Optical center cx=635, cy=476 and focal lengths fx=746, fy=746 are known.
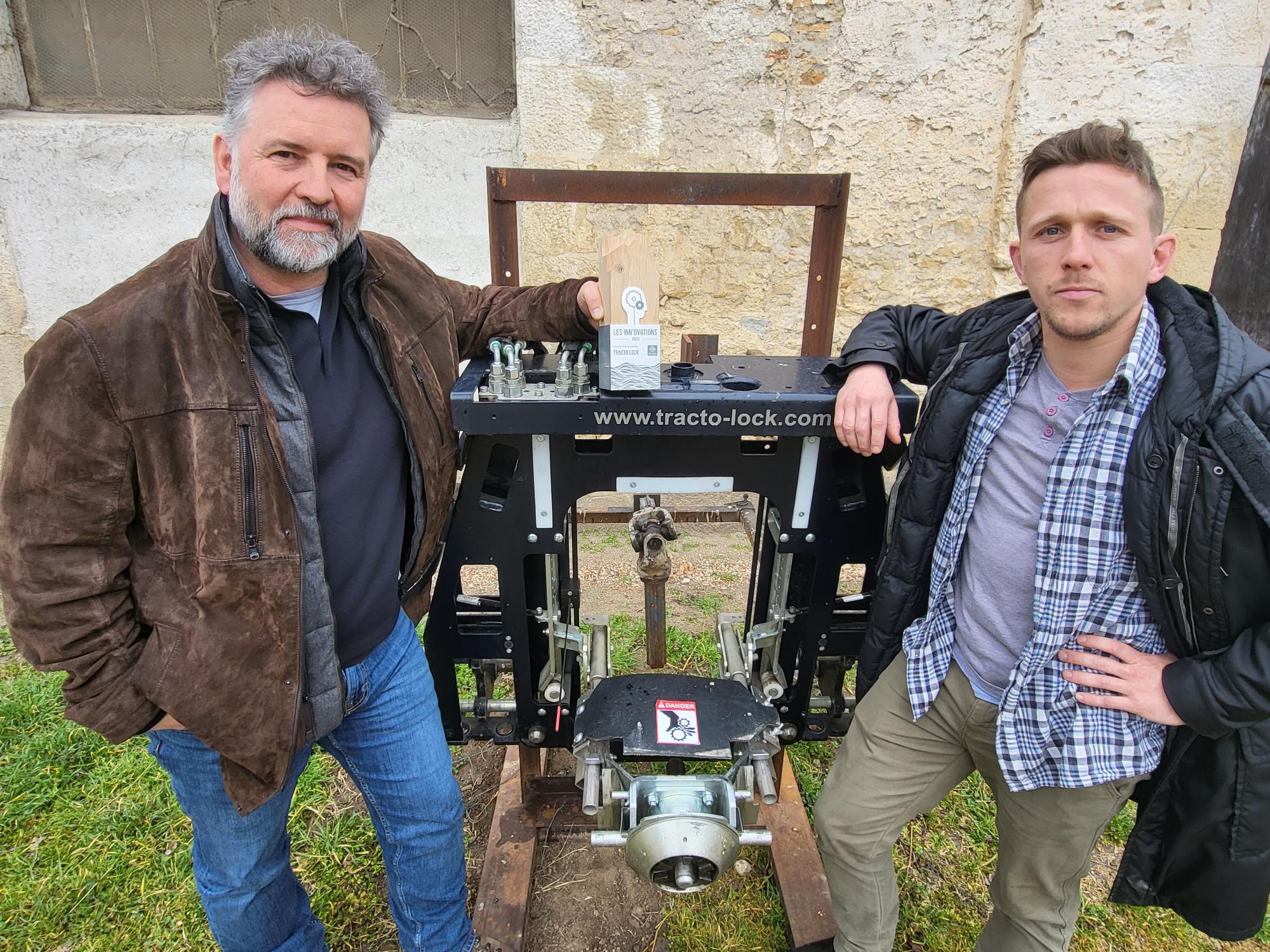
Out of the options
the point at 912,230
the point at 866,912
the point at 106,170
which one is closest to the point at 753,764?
the point at 866,912

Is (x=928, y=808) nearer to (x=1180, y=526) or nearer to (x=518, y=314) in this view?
(x=1180, y=526)

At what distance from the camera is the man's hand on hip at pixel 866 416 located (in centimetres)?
151

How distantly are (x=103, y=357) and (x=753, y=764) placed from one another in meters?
1.53

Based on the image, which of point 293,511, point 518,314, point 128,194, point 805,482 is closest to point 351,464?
point 293,511

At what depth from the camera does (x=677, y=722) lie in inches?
68.7

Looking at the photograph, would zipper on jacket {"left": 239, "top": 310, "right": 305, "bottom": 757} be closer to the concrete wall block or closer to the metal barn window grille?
the metal barn window grille

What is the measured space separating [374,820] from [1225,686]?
1.74 meters

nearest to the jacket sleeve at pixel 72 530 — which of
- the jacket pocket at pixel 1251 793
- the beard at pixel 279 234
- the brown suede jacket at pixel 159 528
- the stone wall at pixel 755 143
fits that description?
the brown suede jacket at pixel 159 528

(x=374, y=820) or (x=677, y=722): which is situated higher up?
(x=677, y=722)

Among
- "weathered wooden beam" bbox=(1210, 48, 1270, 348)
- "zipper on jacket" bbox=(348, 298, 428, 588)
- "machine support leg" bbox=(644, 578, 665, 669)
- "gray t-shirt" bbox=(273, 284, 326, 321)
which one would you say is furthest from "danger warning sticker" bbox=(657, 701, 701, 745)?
"weathered wooden beam" bbox=(1210, 48, 1270, 348)

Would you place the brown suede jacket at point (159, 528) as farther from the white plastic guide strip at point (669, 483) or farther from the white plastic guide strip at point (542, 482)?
the white plastic guide strip at point (669, 483)

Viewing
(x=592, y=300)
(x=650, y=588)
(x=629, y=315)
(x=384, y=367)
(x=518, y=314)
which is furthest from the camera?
(x=650, y=588)

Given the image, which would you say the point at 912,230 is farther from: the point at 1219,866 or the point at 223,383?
the point at 223,383

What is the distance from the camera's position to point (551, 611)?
1.85 m
